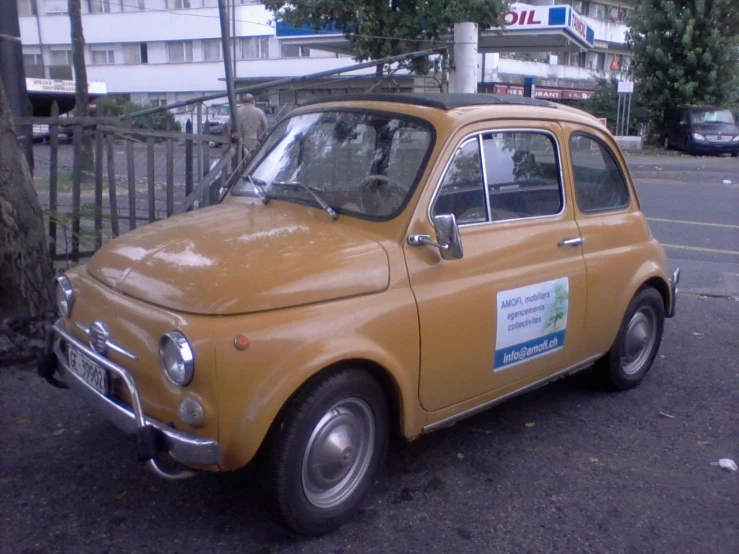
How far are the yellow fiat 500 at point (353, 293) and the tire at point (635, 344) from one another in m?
0.16

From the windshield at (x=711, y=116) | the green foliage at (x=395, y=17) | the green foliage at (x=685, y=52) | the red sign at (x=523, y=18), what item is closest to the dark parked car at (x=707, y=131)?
the windshield at (x=711, y=116)

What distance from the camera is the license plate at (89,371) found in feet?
10.9

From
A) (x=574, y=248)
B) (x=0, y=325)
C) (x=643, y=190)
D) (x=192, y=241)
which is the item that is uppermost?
(x=192, y=241)

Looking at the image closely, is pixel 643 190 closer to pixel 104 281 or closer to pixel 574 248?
pixel 574 248

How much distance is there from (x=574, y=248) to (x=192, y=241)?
7.08ft

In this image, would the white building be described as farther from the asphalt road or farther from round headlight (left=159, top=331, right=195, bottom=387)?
round headlight (left=159, top=331, right=195, bottom=387)

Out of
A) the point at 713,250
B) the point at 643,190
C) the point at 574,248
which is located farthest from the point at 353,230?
the point at 643,190

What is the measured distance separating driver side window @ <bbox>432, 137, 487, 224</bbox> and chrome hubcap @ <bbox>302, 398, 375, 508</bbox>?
105 centimetres

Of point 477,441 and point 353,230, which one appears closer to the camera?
point 353,230

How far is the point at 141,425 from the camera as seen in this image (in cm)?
302

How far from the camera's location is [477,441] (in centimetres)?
436

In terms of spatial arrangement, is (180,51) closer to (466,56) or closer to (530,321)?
(466,56)

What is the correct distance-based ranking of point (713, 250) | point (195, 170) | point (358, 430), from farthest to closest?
point (713, 250) → point (195, 170) → point (358, 430)

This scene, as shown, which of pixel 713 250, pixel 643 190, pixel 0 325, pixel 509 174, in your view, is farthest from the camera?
pixel 643 190
